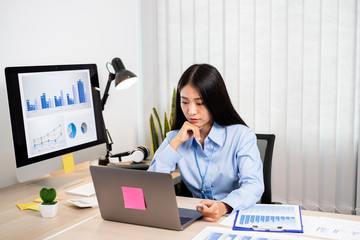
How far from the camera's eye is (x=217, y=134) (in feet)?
6.33

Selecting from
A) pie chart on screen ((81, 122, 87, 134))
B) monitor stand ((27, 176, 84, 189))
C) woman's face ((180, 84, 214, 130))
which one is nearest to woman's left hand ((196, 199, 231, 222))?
woman's face ((180, 84, 214, 130))

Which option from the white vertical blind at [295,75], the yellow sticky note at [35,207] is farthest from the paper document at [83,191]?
the white vertical blind at [295,75]

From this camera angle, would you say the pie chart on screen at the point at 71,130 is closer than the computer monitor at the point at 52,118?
No

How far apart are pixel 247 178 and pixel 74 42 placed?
4.76 ft

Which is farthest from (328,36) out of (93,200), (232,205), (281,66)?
(93,200)

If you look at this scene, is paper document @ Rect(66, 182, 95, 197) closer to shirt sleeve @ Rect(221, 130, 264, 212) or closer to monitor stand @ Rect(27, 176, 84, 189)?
monitor stand @ Rect(27, 176, 84, 189)

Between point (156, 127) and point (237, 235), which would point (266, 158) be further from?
point (156, 127)

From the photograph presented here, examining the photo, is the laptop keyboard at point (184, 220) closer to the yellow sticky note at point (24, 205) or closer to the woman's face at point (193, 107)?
the woman's face at point (193, 107)

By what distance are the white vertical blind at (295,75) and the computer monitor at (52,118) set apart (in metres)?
1.14

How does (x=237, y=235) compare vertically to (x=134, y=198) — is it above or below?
below

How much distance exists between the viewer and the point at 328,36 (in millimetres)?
2844

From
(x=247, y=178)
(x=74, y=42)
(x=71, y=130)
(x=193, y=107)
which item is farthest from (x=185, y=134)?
(x=74, y=42)

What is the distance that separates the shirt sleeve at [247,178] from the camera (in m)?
1.63

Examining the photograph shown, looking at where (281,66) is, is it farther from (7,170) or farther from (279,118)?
(7,170)
